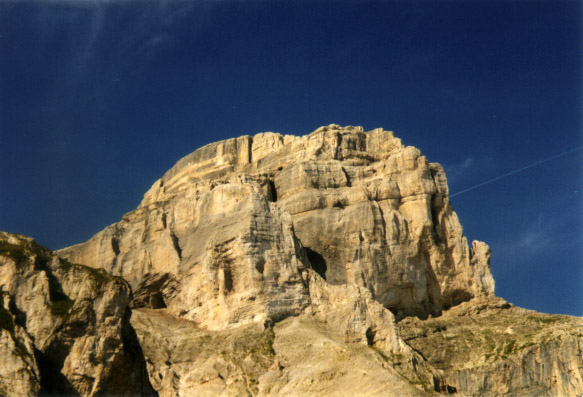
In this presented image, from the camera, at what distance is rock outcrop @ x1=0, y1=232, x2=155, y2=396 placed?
62.2m

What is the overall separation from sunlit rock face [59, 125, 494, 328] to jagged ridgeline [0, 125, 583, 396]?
194 mm

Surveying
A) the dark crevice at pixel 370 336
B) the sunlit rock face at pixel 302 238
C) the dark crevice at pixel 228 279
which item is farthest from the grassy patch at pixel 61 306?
the dark crevice at pixel 370 336

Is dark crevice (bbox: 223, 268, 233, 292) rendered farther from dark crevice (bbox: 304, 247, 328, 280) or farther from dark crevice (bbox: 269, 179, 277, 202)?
dark crevice (bbox: 269, 179, 277, 202)

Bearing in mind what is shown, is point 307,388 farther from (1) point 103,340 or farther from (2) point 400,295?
(2) point 400,295

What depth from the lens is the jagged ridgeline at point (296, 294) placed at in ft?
224

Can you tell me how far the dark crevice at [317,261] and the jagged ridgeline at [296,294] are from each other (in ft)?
0.63

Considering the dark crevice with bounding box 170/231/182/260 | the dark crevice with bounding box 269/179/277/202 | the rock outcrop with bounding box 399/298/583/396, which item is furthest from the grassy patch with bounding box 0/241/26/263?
the rock outcrop with bounding box 399/298/583/396

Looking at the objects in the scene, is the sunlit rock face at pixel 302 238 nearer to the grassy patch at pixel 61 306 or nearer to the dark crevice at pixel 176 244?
the dark crevice at pixel 176 244

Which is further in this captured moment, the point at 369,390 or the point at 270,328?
the point at 270,328

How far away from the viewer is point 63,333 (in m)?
65.8

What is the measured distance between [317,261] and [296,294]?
11206mm

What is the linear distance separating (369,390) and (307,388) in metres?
4.61

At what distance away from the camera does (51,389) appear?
6303cm

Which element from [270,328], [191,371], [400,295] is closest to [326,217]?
[400,295]
